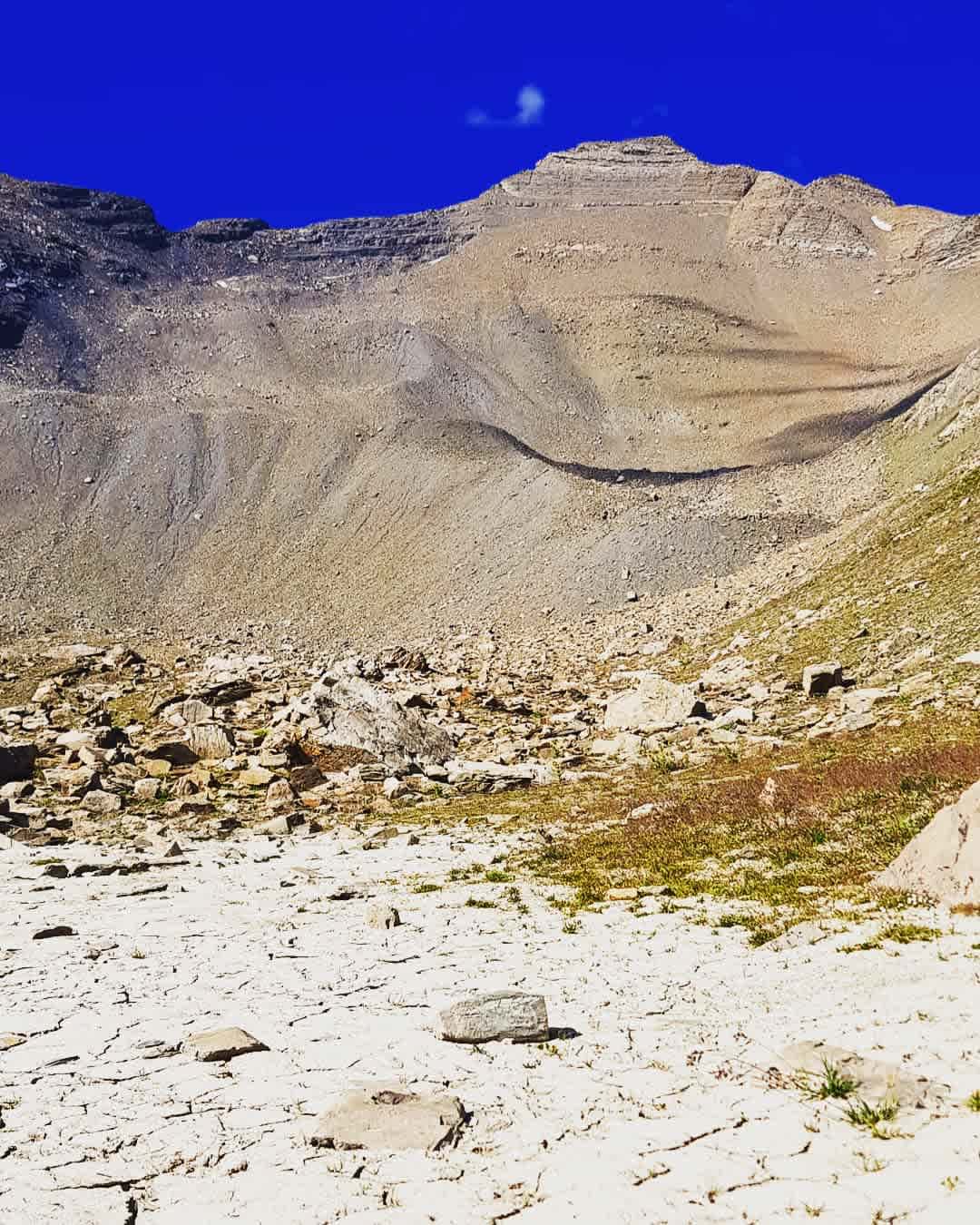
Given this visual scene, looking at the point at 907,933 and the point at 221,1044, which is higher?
the point at 907,933

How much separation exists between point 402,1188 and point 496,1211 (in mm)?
667

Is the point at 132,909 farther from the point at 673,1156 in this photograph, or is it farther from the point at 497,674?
the point at 497,674

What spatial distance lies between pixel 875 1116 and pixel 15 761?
80.9ft

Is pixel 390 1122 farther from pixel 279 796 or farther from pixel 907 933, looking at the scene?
pixel 279 796

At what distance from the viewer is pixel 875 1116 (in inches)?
253

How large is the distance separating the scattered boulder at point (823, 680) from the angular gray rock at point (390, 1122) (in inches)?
850

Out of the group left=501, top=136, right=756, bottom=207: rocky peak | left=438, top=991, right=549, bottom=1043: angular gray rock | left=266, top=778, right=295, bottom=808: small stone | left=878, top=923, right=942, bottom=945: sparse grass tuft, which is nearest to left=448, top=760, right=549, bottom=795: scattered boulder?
left=266, top=778, right=295, bottom=808: small stone

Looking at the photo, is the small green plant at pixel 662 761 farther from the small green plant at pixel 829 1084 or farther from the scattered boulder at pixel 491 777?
the small green plant at pixel 829 1084

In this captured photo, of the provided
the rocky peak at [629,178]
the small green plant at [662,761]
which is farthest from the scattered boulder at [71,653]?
the rocky peak at [629,178]

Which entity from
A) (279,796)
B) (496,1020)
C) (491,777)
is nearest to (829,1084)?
(496,1020)

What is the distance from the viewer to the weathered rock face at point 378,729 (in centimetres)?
2681

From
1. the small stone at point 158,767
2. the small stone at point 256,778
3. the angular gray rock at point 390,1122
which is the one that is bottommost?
the angular gray rock at point 390,1122

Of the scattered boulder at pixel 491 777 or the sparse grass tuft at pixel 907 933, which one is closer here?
the sparse grass tuft at pixel 907 933

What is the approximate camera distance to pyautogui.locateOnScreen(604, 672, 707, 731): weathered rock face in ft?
90.2
